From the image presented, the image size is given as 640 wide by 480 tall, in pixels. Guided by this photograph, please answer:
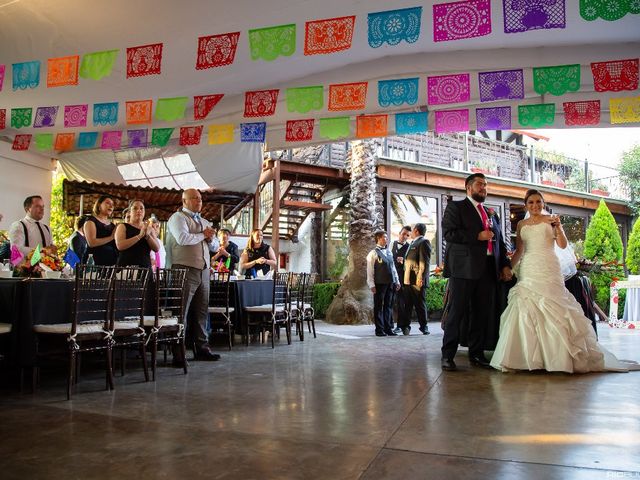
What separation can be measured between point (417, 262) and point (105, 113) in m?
5.57

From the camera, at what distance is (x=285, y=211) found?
15281mm

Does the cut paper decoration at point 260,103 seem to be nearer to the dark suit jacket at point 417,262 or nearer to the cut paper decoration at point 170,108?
the cut paper decoration at point 170,108

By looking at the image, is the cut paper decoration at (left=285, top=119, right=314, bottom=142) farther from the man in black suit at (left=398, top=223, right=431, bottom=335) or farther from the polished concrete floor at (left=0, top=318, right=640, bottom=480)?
the polished concrete floor at (left=0, top=318, right=640, bottom=480)

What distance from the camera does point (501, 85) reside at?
289 inches

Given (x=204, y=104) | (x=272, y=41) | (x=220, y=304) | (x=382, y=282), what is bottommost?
(x=220, y=304)

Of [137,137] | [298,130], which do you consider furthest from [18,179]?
[298,130]

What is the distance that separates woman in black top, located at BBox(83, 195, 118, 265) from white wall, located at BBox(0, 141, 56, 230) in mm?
5286

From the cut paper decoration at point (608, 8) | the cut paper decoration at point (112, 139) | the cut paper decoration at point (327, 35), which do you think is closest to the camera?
the cut paper decoration at point (608, 8)

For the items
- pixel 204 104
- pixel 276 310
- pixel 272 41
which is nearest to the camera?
pixel 272 41

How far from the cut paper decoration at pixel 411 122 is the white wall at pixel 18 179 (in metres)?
6.99

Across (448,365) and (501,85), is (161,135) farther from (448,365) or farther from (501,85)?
(448,365)

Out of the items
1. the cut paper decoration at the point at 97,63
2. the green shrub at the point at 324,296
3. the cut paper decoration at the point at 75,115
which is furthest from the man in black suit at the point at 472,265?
the green shrub at the point at 324,296

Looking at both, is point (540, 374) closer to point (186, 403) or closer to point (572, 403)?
point (572, 403)

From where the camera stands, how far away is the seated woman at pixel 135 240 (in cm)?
494
